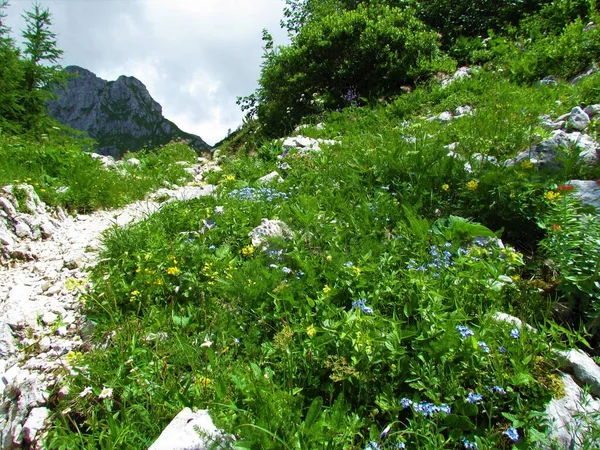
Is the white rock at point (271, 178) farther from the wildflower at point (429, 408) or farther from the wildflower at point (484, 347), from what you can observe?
the wildflower at point (429, 408)

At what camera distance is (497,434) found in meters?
2.13

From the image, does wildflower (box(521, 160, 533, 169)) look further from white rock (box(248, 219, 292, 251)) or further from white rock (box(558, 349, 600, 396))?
white rock (box(248, 219, 292, 251))

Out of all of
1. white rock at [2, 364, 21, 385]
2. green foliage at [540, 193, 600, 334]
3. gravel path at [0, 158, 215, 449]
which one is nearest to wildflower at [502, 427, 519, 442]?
green foliage at [540, 193, 600, 334]

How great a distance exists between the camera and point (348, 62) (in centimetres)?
1098

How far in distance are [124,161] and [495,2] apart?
41.0 ft

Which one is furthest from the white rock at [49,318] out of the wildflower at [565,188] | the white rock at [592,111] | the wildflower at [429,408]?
the white rock at [592,111]

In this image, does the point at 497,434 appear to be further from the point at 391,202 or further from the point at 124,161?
the point at 124,161

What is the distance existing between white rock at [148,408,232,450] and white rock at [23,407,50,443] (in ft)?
4.00

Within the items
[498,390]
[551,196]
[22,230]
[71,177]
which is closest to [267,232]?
[498,390]

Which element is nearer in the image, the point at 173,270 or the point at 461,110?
the point at 173,270

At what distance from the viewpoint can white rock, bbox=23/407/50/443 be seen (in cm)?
271

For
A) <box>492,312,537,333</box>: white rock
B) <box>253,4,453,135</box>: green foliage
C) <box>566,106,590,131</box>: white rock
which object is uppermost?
<box>253,4,453,135</box>: green foliage

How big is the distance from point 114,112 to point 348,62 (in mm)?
156682

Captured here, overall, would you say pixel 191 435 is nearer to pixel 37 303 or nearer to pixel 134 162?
pixel 37 303
